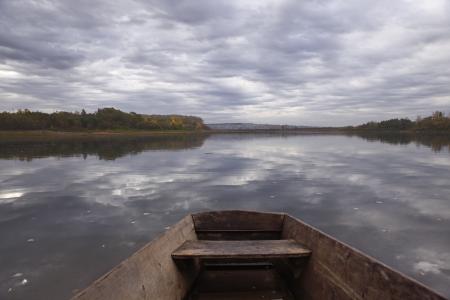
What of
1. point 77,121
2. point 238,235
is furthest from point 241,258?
point 77,121

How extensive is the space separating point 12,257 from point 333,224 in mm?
7164

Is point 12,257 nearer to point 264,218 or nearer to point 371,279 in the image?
point 264,218

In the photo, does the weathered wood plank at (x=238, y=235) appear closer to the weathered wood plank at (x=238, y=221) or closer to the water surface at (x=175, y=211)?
the weathered wood plank at (x=238, y=221)

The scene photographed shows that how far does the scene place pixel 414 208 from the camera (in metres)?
9.50

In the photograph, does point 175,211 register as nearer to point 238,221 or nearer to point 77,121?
point 238,221

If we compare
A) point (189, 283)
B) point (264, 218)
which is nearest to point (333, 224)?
point (264, 218)

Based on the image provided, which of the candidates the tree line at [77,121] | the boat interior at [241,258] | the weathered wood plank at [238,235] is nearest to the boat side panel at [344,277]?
the boat interior at [241,258]

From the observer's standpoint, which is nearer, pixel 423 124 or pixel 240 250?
pixel 240 250

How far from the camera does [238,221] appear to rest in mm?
5797

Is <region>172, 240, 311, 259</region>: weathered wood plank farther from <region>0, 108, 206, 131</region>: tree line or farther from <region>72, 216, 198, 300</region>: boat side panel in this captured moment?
<region>0, 108, 206, 131</region>: tree line

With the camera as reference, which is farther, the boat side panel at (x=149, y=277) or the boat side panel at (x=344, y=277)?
the boat side panel at (x=149, y=277)

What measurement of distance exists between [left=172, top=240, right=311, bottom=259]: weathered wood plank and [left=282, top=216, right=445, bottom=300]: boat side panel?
0.23 metres

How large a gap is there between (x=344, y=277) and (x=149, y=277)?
2.22 metres

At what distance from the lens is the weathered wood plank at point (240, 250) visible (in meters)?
4.10
